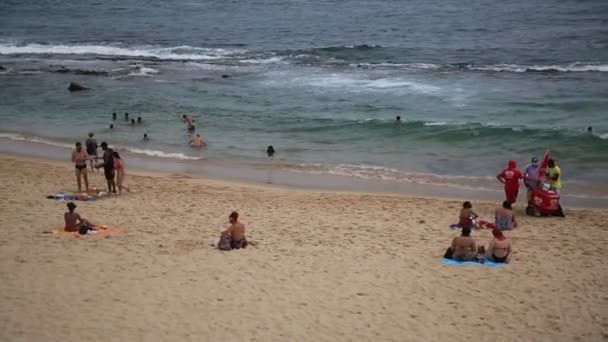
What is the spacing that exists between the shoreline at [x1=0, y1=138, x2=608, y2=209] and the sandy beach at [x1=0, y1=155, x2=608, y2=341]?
2119 millimetres

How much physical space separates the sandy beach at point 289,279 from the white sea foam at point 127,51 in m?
31.0

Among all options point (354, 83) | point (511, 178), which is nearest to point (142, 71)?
point (354, 83)

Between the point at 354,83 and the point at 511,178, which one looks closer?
the point at 511,178

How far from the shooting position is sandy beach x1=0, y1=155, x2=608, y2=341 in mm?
9328

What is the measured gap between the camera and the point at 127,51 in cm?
4800

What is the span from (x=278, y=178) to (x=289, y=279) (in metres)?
8.77

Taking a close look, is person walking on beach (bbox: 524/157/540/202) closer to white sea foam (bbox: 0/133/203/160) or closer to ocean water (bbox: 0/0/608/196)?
ocean water (bbox: 0/0/608/196)

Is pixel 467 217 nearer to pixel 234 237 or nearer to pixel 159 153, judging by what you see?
pixel 234 237

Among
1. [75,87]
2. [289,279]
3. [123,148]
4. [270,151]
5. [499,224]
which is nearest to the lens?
[289,279]

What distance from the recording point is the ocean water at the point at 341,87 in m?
A: 22.8

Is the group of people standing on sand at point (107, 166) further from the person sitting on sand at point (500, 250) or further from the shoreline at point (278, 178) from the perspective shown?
the person sitting on sand at point (500, 250)

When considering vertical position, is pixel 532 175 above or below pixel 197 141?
below

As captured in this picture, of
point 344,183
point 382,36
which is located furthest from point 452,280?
point 382,36

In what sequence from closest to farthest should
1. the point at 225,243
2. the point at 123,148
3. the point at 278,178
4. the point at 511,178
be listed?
the point at 225,243 → the point at 511,178 → the point at 278,178 → the point at 123,148
